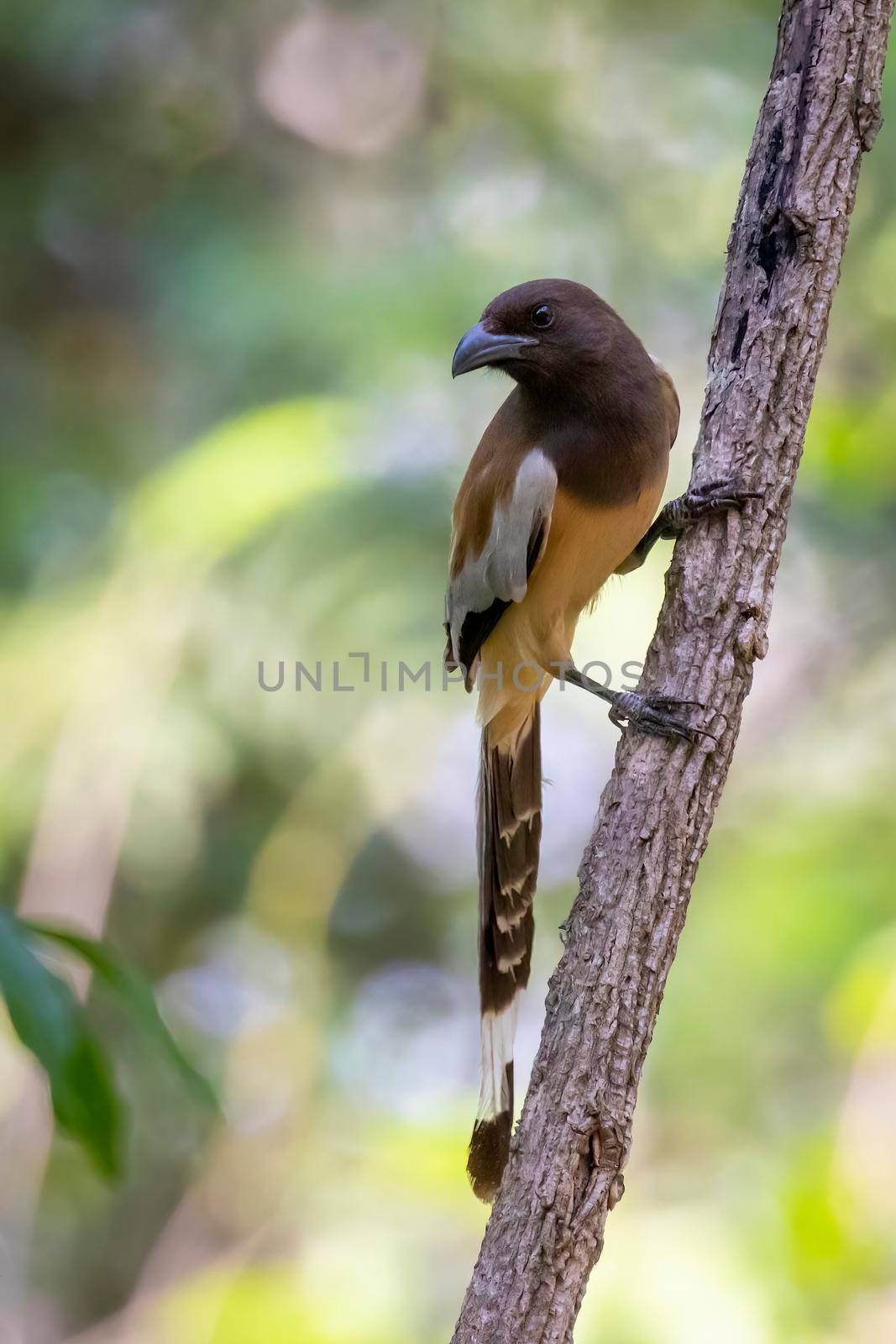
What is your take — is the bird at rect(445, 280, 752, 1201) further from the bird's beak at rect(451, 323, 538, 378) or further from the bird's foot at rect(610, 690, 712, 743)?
the bird's foot at rect(610, 690, 712, 743)

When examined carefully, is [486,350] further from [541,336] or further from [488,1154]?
[488,1154]

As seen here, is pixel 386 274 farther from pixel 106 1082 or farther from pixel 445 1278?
pixel 106 1082

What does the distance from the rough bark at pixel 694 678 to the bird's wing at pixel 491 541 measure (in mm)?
621

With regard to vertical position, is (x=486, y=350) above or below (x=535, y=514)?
above

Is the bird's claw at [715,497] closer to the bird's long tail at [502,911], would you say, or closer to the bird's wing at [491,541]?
the bird's wing at [491,541]

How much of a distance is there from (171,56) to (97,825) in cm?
398

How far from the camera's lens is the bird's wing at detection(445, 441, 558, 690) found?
10.1 feet

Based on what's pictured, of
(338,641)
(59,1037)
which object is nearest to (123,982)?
(59,1037)

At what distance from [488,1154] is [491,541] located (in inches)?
57.7

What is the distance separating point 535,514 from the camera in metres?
3.05

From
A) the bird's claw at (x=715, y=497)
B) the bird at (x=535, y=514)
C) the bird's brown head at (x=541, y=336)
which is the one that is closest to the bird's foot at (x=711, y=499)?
the bird's claw at (x=715, y=497)

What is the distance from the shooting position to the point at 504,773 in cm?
351

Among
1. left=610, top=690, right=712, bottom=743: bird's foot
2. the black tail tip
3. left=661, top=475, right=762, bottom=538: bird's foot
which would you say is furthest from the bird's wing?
the black tail tip

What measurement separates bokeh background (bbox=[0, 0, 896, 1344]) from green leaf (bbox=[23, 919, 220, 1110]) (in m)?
2.51
